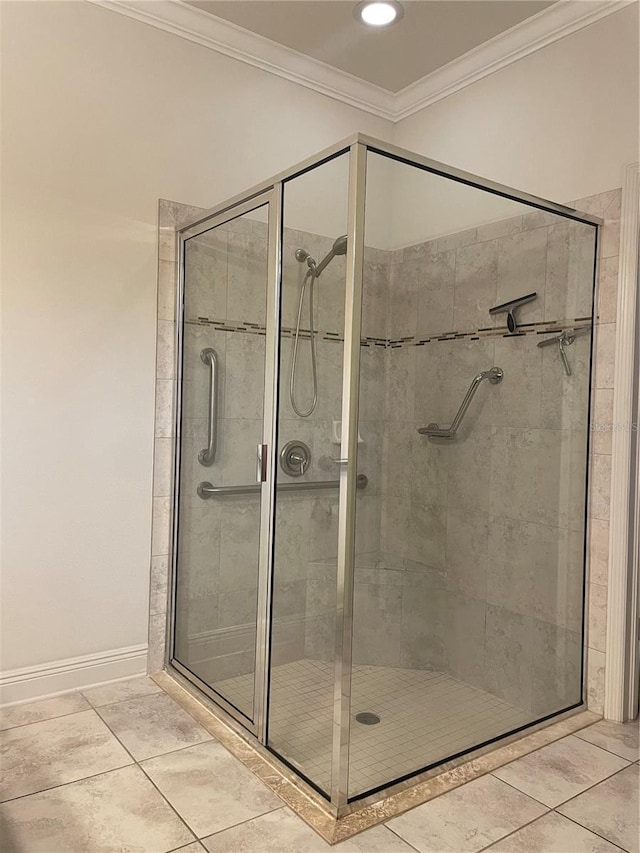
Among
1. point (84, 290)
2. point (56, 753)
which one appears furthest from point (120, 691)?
point (84, 290)

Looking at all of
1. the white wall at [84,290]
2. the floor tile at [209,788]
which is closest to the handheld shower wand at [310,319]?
the white wall at [84,290]

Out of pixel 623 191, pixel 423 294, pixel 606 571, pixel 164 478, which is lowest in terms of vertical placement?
pixel 606 571

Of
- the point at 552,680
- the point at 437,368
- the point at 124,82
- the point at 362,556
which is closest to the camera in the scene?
the point at 362,556

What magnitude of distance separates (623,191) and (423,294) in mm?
1009

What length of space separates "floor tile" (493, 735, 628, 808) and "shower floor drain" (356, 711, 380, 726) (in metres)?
0.44

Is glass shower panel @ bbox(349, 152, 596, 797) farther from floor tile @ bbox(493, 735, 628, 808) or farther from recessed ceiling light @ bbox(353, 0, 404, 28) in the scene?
recessed ceiling light @ bbox(353, 0, 404, 28)

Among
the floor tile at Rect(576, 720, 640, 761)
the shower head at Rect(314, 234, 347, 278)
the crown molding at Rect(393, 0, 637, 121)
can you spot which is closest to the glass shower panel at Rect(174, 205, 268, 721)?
the shower head at Rect(314, 234, 347, 278)

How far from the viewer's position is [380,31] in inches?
113

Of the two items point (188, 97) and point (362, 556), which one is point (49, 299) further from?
point (362, 556)

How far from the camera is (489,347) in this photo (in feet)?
7.27

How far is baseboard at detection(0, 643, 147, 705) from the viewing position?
98.0 inches

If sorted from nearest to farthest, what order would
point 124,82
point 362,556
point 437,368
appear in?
point 362,556 → point 437,368 → point 124,82

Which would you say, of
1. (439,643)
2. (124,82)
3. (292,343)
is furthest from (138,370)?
(439,643)

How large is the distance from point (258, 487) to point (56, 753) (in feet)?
3.47
